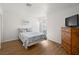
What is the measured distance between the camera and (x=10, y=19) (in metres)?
1.77

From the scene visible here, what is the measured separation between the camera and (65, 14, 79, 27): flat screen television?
1.96 metres

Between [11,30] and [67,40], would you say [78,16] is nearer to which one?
[67,40]

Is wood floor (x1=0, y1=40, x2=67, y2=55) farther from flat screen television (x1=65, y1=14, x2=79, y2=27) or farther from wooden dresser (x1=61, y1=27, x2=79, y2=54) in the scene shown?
flat screen television (x1=65, y1=14, x2=79, y2=27)

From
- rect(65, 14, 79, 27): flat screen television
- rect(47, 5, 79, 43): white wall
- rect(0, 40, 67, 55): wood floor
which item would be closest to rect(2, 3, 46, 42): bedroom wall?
rect(0, 40, 67, 55): wood floor

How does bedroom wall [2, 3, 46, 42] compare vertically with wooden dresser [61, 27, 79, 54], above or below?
above

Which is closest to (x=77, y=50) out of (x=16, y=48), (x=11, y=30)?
(x=16, y=48)

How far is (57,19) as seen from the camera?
7.70 ft

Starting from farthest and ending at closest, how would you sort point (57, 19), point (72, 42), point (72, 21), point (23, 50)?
point (57, 19)
point (72, 21)
point (72, 42)
point (23, 50)

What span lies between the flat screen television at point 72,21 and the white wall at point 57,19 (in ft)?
0.36

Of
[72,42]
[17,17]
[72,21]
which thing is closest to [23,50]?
[17,17]

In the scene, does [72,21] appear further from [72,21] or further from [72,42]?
[72,42]

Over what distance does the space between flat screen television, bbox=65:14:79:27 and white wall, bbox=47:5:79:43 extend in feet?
0.36

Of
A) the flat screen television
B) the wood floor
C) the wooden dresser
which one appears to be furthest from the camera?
the flat screen television

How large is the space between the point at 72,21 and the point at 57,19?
45 centimetres
